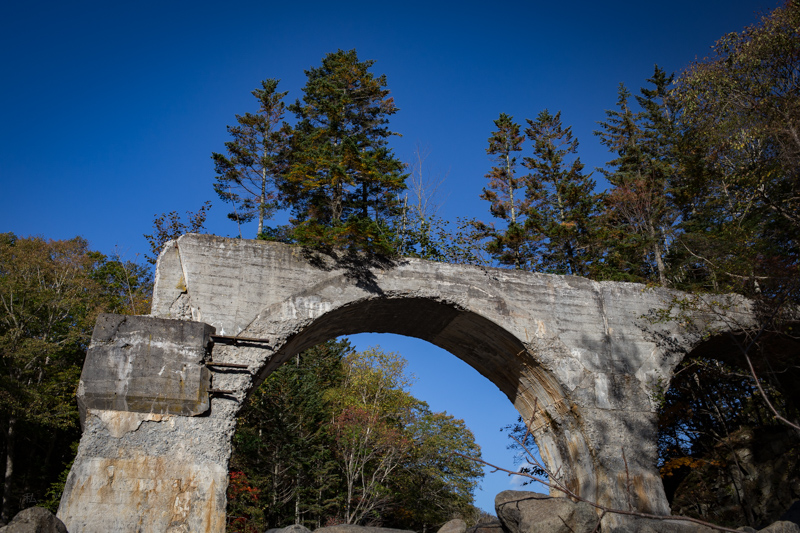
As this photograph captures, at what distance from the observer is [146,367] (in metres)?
7.47

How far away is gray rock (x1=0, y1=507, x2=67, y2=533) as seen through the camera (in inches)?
225

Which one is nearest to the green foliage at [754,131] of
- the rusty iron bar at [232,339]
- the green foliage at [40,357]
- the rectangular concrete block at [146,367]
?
the rusty iron bar at [232,339]

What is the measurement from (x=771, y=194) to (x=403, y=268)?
8.08 meters

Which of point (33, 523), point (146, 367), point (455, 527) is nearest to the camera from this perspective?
point (33, 523)

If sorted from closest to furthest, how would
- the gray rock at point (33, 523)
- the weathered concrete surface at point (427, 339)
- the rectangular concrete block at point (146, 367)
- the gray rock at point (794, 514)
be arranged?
the gray rock at point (33, 523)
the weathered concrete surface at point (427, 339)
the rectangular concrete block at point (146, 367)
the gray rock at point (794, 514)

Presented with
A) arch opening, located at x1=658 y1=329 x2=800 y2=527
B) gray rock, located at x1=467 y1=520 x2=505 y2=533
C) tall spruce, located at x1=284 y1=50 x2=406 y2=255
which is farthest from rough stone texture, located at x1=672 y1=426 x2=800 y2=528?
tall spruce, located at x1=284 y1=50 x2=406 y2=255

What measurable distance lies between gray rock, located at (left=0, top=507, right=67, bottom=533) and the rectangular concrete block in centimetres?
145

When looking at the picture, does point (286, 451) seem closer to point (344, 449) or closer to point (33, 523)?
point (344, 449)

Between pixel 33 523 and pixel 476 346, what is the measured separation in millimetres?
6595

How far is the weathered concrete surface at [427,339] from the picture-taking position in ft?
23.2

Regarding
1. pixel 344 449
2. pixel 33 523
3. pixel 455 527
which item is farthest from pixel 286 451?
pixel 33 523

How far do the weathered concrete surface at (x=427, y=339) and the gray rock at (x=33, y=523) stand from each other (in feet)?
2.15

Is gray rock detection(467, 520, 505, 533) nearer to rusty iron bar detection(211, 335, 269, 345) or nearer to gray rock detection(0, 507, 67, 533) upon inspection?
rusty iron bar detection(211, 335, 269, 345)

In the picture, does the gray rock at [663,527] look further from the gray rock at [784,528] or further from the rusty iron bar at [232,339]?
the rusty iron bar at [232,339]
